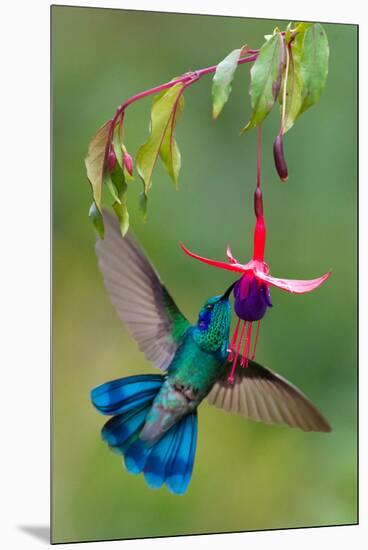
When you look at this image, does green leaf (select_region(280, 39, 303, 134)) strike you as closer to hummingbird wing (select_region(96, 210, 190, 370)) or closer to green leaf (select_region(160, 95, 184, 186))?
green leaf (select_region(160, 95, 184, 186))

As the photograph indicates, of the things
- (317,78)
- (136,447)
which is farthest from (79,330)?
(317,78)

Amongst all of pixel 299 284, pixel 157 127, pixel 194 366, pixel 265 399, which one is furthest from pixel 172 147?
pixel 265 399

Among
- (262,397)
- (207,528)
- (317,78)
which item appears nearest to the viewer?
(317,78)

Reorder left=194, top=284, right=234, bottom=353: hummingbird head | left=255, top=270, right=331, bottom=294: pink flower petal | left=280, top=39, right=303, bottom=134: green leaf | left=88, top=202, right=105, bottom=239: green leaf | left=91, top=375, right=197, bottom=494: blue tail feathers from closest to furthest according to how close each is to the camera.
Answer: left=255, top=270, right=331, bottom=294: pink flower petal → left=280, top=39, right=303, bottom=134: green leaf → left=88, top=202, right=105, bottom=239: green leaf → left=194, top=284, right=234, bottom=353: hummingbird head → left=91, top=375, right=197, bottom=494: blue tail feathers

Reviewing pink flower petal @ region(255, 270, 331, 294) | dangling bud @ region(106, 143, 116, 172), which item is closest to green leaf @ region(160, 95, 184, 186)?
dangling bud @ region(106, 143, 116, 172)

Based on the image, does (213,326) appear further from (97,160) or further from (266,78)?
(266,78)

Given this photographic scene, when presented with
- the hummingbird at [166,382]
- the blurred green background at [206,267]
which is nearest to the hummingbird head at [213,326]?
the hummingbird at [166,382]

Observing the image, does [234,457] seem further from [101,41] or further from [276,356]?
[101,41]

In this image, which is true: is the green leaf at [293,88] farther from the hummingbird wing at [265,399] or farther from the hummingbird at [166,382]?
the hummingbird wing at [265,399]

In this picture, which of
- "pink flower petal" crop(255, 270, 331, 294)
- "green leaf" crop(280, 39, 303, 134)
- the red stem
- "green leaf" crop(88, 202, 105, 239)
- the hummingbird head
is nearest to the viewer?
"pink flower petal" crop(255, 270, 331, 294)
